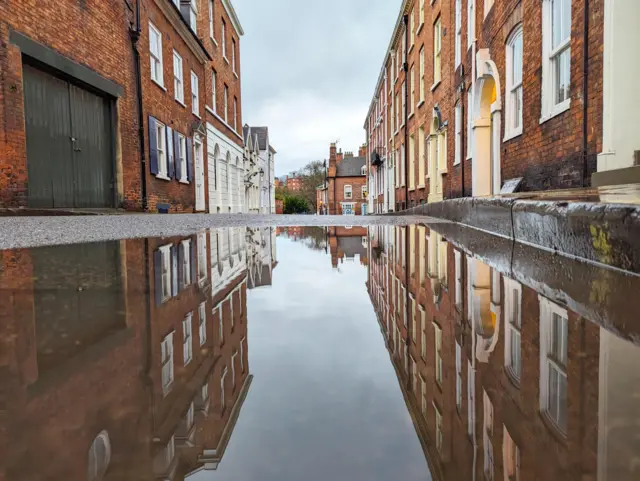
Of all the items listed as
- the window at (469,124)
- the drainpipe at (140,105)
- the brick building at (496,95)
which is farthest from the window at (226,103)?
the window at (469,124)

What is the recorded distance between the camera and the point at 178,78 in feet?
53.9

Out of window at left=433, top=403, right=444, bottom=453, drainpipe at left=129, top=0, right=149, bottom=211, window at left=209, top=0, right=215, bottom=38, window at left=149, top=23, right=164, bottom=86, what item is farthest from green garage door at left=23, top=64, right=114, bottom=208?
window at left=209, top=0, right=215, bottom=38

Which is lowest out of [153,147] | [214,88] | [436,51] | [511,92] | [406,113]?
[153,147]

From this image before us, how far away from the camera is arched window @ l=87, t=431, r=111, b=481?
2.39ft

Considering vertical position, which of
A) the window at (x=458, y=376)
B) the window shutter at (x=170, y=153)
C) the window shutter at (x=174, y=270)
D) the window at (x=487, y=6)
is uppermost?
the window at (x=487, y=6)

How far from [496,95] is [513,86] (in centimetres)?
78

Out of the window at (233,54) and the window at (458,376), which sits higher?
the window at (233,54)

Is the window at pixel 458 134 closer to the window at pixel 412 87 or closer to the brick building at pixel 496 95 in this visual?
the brick building at pixel 496 95

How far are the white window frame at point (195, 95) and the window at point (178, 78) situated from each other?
1.27 meters

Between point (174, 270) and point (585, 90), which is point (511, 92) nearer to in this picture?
point (585, 90)

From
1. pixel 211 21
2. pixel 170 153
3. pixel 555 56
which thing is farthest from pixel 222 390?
pixel 211 21

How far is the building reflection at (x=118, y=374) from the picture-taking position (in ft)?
2.62

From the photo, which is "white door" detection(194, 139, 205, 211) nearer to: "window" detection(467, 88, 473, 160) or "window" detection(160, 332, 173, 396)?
"window" detection(467, 88, 473, 160)

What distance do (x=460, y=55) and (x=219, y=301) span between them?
41.3ft
